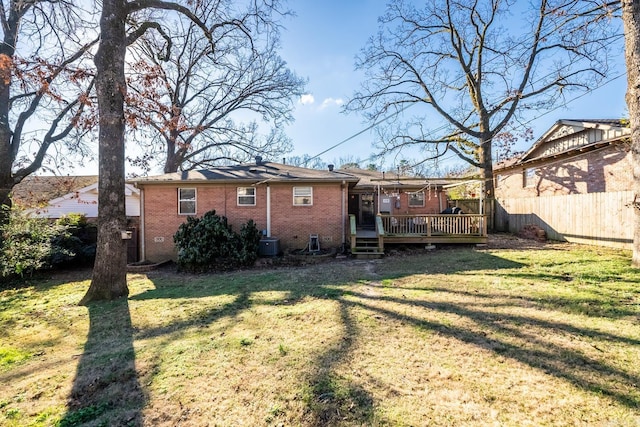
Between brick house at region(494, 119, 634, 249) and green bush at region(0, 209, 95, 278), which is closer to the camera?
green bush at region(0, 209, 95, 278)

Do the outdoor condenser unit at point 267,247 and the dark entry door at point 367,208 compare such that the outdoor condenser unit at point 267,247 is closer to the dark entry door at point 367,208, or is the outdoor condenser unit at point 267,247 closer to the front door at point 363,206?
the front door at point 363,206

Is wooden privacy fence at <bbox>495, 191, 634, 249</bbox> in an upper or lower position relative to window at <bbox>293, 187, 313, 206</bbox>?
lower

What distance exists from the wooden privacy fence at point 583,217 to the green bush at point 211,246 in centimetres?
1179

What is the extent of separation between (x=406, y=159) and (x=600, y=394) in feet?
57.5

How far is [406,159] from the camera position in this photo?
1902 centimetres

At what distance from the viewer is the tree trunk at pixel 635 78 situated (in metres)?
7.14

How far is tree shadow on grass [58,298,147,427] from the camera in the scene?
104 inches

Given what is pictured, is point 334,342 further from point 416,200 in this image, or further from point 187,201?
point 416,200

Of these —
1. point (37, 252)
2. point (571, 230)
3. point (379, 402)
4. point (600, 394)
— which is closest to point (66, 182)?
point (37, 252)

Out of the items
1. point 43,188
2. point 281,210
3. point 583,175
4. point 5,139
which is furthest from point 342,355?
point 43,188

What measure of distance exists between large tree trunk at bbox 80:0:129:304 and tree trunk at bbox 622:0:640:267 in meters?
12.7

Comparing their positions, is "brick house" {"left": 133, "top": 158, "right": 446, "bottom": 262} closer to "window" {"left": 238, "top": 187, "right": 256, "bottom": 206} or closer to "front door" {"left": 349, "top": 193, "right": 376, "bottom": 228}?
"window" {"left": 238, "top": 187, "right": 256, "bottom": 206}

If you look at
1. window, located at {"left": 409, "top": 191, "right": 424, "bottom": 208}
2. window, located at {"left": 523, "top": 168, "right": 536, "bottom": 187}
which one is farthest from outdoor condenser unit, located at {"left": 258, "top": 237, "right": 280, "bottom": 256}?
window, located at {"left": 523, "top": 168, "right": 536, "bottom": 187}

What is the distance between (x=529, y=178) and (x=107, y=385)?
21.4m
